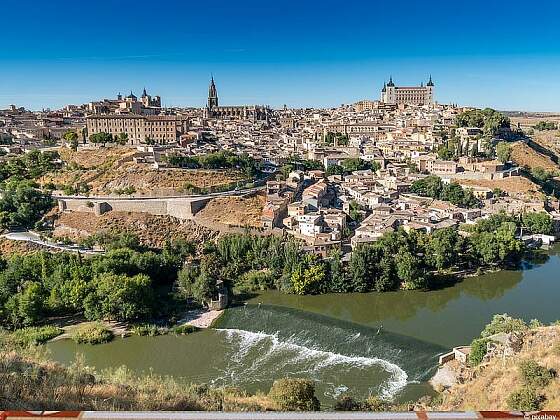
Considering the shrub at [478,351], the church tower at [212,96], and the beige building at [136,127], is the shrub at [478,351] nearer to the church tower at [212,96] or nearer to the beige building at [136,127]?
the beige building at [136,127]

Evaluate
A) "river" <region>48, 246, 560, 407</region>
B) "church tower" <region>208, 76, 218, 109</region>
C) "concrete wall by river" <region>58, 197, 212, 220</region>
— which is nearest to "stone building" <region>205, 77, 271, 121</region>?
"church tower" <region>208, 76, 218, 109</region>

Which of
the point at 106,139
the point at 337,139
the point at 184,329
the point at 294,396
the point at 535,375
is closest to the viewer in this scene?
the point at 535,375

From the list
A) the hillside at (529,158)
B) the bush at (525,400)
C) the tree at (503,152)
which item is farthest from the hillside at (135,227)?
the hillside at (529,158)

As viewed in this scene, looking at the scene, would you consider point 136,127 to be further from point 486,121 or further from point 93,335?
point 486,121

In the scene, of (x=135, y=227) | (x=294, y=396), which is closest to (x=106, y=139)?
(x=135, y=227)

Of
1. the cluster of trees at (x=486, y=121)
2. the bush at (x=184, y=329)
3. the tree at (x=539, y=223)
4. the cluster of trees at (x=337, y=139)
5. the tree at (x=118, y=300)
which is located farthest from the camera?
the cluster of trees at (x=337, y=139)

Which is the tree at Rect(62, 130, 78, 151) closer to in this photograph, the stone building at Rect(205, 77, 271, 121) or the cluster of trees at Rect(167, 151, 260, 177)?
the cluster of trees at Rect(167, 151, 260, 177)
